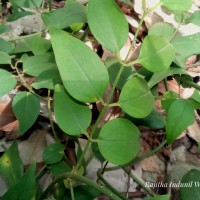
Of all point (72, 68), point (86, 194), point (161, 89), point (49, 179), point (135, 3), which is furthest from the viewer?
point (135, 3)

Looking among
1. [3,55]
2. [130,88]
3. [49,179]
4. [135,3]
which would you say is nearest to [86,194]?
[49,179]

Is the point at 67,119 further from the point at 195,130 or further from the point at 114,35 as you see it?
the point at 195,130

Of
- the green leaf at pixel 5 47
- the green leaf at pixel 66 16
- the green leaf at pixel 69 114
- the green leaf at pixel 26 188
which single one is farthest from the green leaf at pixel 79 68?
the green leaf at pixel 5 47

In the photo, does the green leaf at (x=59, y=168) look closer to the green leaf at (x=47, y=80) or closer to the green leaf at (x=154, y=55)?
the green leaf at (x=47, y=80)

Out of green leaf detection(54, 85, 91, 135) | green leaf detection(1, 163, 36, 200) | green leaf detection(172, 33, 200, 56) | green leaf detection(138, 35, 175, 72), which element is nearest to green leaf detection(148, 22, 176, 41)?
green leaf detection(172, 33, 200, 56)

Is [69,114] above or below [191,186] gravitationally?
above

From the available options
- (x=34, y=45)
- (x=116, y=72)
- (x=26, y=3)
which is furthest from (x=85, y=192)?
(x=26, y=3)

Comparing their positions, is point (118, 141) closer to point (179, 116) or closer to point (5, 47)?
point (179, 116)
